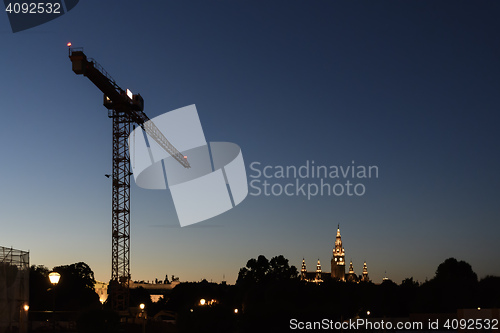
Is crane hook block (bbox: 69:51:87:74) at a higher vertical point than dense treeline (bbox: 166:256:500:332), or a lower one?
higher

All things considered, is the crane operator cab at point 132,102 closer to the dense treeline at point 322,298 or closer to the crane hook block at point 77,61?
the crane hook block at point 77,61

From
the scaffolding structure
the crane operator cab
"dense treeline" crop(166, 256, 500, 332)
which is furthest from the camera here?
the crane operator cab

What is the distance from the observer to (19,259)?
3306 cm

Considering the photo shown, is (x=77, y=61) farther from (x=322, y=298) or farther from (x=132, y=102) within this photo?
(x=322, y=298)

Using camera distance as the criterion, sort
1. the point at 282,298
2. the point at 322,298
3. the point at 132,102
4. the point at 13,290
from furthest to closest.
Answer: the point at 322,298, the point at 132,102, the point at 282,298, the point at 13,290

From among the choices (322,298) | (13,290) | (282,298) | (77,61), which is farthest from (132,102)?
(13,290)

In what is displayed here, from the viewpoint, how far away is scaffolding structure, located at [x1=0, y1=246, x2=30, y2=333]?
31.0 meters

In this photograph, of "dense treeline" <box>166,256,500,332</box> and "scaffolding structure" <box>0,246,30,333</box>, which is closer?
"dense treeline" <box>166,256,500,332</box>

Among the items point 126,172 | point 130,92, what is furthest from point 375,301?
point 130,92

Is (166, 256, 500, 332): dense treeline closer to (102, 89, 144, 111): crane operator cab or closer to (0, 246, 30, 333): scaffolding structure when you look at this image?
(0, 246, 30, 333): scaffolding structure

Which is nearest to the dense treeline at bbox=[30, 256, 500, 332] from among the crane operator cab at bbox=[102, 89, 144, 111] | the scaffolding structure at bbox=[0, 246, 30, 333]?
the scaffolding structure at bbox=[0, 246, 30, 333]

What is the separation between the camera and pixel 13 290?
107ft

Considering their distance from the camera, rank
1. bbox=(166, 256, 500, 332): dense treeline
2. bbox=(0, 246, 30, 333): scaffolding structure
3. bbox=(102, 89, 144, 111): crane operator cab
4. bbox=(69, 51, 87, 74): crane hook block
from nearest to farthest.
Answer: bbox=(166, 256, 500, 332): dense treeline
bbox=(0, 246, 30, 333): scaffolding structure
bbox=(69, 51, 87, 74): crane hook block
bbox=(102, 89, 144, 111): crane operator cab

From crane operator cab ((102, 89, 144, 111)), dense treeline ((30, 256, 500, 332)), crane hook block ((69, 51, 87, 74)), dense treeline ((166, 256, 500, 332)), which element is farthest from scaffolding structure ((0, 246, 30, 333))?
crane operator cab ((102, 89, 144, 111))
